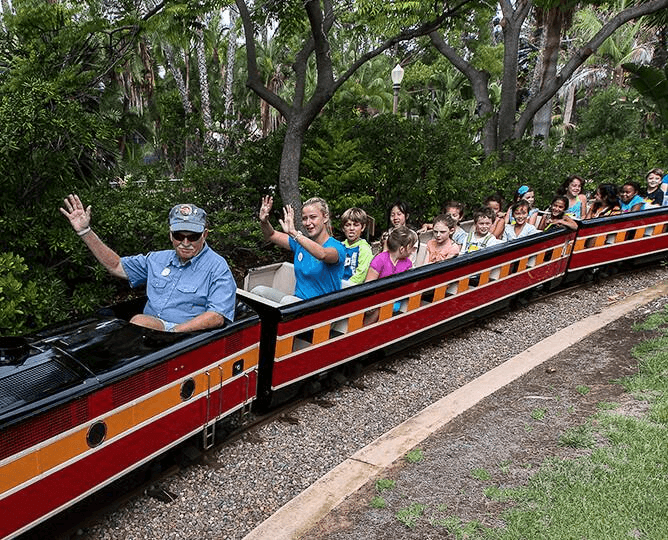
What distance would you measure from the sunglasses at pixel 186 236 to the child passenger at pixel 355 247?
1794mm

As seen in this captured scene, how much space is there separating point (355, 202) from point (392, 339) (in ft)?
14.2

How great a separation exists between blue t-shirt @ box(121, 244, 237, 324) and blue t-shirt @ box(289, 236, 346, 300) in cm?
114

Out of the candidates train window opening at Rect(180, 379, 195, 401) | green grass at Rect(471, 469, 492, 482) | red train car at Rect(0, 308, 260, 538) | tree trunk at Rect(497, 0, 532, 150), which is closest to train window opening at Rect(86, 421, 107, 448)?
red train car at Rect(0, 308, 260, 538)

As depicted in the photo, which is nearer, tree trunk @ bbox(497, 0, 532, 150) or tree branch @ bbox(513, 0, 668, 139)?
tree branch @ bbox(513, 0, 668, 139)

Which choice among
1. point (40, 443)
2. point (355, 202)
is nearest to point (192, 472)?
point (40, 443)

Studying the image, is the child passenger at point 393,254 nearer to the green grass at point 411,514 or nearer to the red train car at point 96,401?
the red train car at point 96,401

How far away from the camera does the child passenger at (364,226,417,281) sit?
5883mm

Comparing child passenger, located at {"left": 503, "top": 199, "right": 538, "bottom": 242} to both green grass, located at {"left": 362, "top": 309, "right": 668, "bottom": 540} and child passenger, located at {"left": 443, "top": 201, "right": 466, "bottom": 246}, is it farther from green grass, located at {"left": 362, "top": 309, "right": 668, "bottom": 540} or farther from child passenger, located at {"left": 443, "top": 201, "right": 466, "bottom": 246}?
green grass, located at {"left": 362, "top": 309, "right": 668, "bottom": 540}

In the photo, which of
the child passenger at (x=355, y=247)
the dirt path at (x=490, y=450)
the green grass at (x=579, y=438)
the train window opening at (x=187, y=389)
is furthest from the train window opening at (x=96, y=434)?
the green grass at (x=579, y=438)

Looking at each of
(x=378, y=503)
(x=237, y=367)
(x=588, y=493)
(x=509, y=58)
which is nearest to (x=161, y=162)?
(x=237, y=367)

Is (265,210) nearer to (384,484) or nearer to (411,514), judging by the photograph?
(384,484)

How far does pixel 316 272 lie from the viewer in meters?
5.23

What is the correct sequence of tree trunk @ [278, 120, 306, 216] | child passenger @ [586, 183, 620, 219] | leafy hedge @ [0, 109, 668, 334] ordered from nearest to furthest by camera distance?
leafy hedge @ [0, 109, 668, 334]
tree trunk @ [278, 120, 306, 216]
child passenger @ [586, 183, 620, 219]

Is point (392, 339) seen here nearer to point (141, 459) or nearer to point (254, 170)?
point (141, 459)
